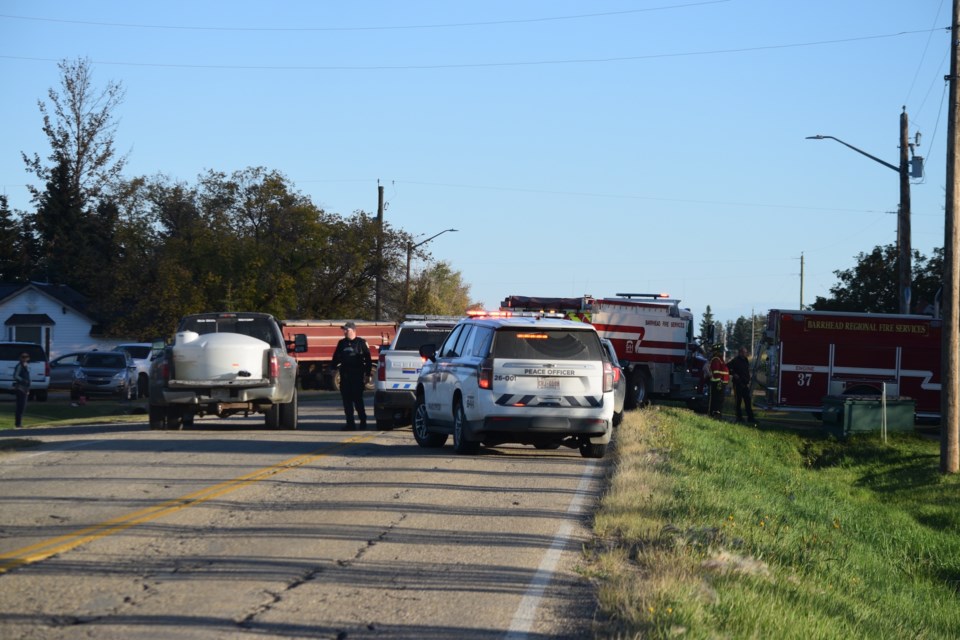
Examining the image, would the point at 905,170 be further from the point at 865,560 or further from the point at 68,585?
the point at 68,585

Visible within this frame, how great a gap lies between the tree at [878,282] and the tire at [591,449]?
1574 inches

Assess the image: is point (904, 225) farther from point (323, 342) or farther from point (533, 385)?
point (323, 342)

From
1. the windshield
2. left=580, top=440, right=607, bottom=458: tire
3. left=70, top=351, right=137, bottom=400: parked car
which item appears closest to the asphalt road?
left=580, top=440, right=607, bottom=458: tire

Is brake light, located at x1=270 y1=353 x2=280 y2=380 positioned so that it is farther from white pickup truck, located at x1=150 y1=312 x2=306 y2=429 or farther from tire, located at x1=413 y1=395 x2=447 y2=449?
tire, located at x1=413 y1=395 x2=447 y2=449

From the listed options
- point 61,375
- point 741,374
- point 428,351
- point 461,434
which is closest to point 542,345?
point 461,434

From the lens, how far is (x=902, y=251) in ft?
108

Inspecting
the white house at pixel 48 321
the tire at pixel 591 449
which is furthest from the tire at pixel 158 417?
the white house at pixel 48 321

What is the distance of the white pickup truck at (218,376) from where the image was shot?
67.5 ft

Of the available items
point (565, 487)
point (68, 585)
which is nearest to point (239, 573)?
point (68, 585)

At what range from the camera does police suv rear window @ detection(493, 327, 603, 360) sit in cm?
1655

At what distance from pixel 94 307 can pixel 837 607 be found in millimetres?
61145

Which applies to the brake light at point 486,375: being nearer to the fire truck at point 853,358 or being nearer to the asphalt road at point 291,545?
the asphalt road at point 291,545

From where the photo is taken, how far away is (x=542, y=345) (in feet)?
54.6

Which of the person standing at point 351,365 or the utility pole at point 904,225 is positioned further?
the utility pole at point 904,225
